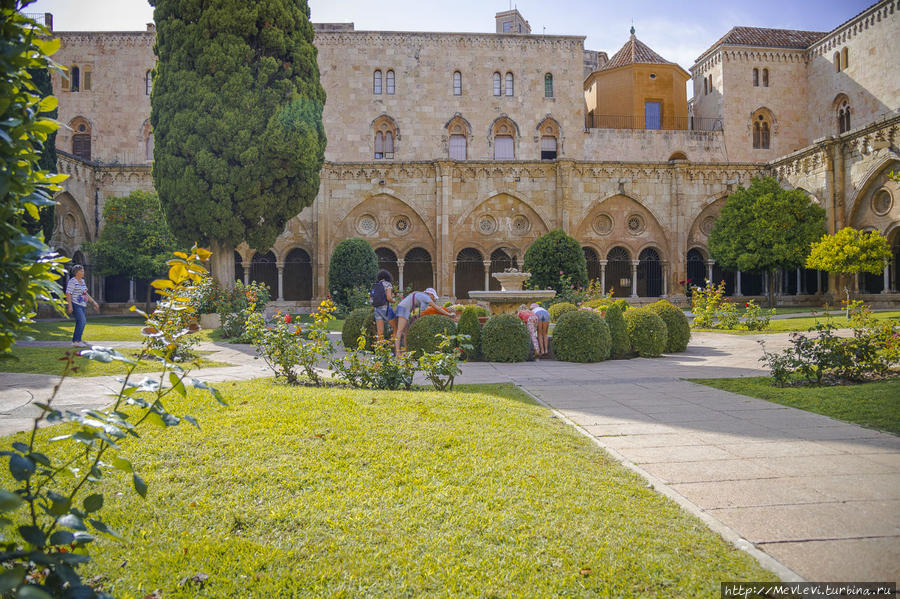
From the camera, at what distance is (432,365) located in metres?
6.30

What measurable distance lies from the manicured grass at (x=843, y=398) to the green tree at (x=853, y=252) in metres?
14.6

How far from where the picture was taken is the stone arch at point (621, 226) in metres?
24.8

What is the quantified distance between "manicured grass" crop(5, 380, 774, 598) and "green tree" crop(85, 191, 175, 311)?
18.7 metres

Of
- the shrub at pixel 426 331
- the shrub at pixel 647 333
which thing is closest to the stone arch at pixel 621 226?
the shrub at pixel 647 333

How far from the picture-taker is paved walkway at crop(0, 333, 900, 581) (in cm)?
257

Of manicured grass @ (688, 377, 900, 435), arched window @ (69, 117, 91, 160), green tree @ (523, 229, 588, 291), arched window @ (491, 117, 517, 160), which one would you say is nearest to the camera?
manicured grass @ (688, 377, 900, 435)

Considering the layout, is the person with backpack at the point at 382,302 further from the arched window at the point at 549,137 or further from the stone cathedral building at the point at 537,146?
the arched window at the point at 549,137

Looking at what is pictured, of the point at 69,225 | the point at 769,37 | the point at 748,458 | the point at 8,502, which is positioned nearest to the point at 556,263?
the point at 748,458

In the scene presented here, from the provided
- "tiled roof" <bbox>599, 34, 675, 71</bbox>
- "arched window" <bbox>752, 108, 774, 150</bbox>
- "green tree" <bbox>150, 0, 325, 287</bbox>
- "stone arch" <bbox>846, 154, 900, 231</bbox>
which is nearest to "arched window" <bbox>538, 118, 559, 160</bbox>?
"tiled roof" <bbox>599, 34, 675, 71</bbox>

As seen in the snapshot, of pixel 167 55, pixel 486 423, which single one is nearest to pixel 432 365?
pixel 486 423

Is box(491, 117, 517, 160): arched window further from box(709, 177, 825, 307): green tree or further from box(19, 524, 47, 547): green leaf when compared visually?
box(19, 524, 47, 547): green leaf

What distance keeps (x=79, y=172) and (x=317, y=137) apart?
1248cm

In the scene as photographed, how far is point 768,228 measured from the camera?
72.8ft

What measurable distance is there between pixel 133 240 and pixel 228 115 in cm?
953
